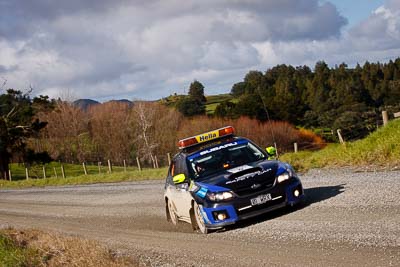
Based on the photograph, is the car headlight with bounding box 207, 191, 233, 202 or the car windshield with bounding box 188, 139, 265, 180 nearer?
the car headlight with bounding box 207, 191, 233, 202

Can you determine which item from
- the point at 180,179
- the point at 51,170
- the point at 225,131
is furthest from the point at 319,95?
the point at 180,179

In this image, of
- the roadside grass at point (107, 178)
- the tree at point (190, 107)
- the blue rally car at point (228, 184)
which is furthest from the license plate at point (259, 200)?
the tree at point (190, 107)

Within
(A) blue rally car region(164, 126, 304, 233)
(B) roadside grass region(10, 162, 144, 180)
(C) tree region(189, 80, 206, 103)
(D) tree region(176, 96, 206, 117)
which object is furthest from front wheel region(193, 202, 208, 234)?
(C) tree region(189, 80, 206, 103)

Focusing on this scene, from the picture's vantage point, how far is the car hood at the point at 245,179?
31.0 ft

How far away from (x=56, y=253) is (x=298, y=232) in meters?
4.38

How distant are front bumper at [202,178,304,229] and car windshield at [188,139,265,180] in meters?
1.12

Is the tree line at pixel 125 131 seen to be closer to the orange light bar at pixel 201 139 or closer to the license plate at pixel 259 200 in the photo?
the orange light bar at pixel 201 139

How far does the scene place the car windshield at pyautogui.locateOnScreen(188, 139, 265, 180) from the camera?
10.6 meters

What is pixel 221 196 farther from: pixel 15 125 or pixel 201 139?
pixel 15 125

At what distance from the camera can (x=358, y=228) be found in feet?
25.0

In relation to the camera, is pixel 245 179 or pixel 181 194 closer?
pixel 245 179

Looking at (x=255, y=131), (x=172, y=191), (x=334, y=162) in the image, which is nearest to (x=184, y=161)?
(x=172, y=191)

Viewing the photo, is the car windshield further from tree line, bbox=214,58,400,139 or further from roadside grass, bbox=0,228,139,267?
tree line, bbox=214,58,400,139

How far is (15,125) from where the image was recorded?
6022 centimetres
